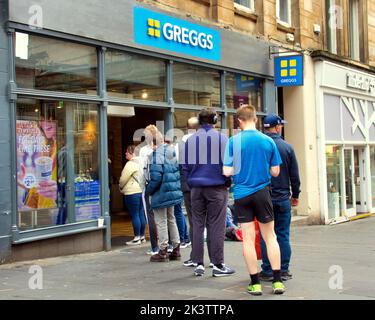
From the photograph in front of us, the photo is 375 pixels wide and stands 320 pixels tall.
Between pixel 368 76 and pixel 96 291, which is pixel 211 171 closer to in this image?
pixel 96 291

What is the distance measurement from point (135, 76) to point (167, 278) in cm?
455

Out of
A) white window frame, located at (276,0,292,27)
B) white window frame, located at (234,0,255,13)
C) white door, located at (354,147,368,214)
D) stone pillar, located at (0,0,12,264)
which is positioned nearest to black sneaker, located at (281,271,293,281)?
stone pillar, located at (0,0,12,264)

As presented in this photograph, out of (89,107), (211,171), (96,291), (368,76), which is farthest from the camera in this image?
(368,76)

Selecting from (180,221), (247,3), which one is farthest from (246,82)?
(180,221)

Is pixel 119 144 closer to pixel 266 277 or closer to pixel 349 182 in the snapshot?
pixel 349 182

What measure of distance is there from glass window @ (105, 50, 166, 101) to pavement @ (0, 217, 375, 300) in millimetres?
2755

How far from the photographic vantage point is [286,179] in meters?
6.26

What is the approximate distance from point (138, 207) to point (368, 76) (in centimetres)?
1100

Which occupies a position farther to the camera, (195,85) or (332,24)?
(332,24)

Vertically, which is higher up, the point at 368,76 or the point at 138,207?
the point at 368,76

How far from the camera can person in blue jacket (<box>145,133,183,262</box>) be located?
289 inches

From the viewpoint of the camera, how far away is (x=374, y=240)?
1116cm

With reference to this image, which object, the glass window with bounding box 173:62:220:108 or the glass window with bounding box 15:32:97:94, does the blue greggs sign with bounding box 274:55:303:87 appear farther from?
the glass window with bounding box 15:32:97:94
